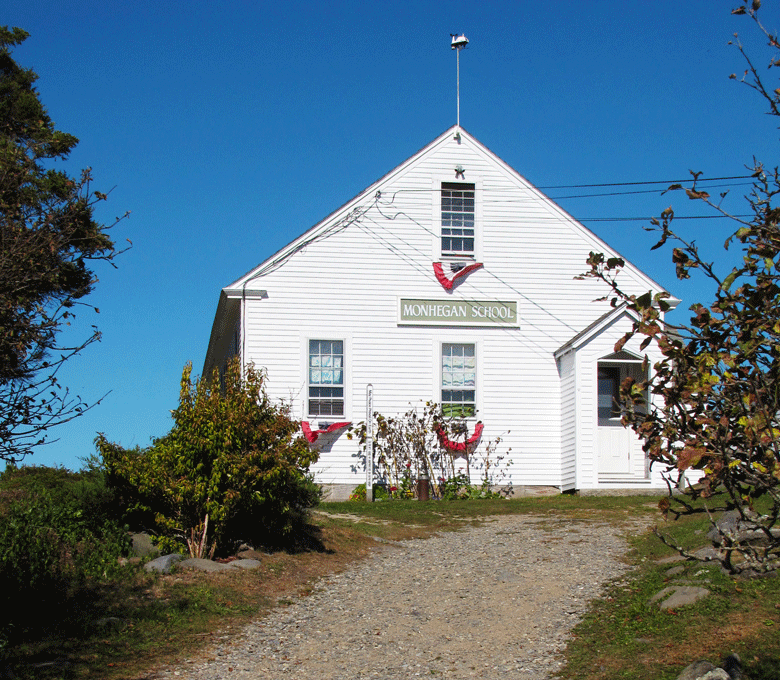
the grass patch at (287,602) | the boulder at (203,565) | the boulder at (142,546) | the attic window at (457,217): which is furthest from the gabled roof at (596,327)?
the boulder at (142,546)

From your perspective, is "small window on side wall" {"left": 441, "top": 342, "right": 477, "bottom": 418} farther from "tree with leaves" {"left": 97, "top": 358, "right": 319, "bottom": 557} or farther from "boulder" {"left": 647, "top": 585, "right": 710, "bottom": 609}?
"boulder" {"left": 647, "top": 585, "right": 710, "bottom": 609}

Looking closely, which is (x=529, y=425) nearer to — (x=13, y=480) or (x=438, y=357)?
(x=438, y=357)

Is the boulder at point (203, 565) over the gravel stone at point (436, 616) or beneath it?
over

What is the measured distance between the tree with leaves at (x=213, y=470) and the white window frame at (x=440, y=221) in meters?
8.97

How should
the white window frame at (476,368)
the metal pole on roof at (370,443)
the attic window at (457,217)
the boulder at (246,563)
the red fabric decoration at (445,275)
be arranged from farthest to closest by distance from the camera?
the attic window at (457,217) < the red fabric decoration at (445,275) < the white window frame at (476,368) < the metal pole on roof at (370,443) < the boulder at (246,563)

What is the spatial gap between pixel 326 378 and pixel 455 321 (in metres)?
3.22

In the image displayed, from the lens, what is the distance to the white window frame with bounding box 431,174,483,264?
68.3ft

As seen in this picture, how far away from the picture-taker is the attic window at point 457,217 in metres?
21.0

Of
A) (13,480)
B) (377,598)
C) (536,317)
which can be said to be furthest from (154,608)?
(536,317)

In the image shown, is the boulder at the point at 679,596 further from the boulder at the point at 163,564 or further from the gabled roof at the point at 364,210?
the gabled roof at the point at 364,210

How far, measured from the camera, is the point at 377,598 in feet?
36.0

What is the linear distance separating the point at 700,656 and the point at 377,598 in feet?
14.0

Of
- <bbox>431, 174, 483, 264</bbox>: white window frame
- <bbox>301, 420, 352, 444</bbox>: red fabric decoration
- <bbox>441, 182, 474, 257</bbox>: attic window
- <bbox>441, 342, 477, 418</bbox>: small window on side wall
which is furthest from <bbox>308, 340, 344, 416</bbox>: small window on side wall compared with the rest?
<bbox>441, 182, 474, 257</bbox>: attic window

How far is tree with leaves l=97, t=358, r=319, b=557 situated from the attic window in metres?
9.33
